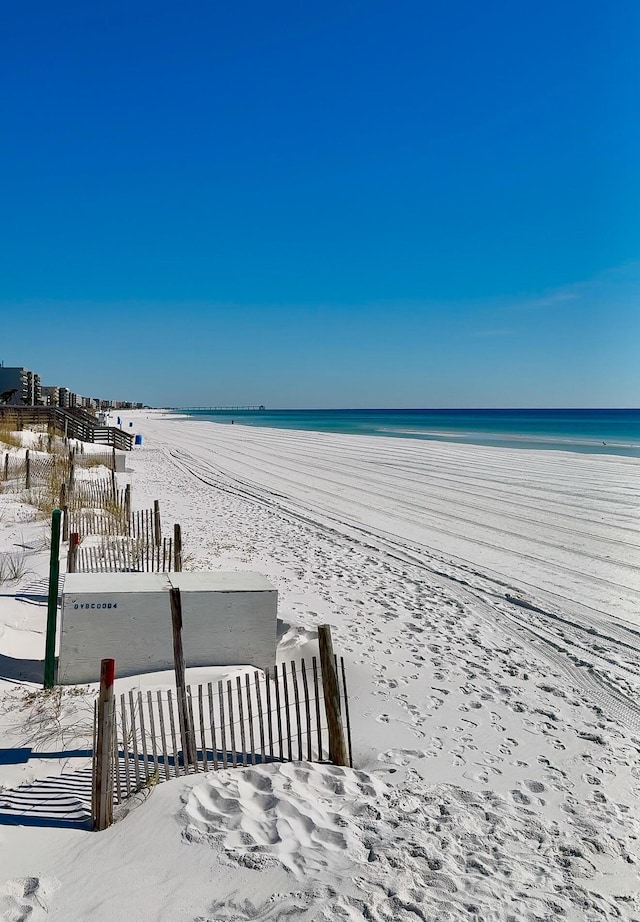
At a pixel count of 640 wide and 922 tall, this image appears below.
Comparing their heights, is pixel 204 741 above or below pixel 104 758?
below

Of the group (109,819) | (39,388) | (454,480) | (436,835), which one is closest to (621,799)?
(436,835)

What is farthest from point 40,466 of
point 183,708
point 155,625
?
point 183,708

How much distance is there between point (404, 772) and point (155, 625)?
2.72 m

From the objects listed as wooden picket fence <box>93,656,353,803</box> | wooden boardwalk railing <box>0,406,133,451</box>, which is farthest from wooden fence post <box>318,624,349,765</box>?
wooden boardwalk railing <box>0,406,133,451</box>

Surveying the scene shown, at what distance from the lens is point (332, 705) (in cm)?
472

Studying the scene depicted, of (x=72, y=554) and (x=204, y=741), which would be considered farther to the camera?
(x=72, y=554)

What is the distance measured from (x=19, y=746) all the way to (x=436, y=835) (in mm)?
3160

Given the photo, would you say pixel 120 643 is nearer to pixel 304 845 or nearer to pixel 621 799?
pixel 304 845

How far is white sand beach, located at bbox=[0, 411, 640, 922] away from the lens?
3.47 metres

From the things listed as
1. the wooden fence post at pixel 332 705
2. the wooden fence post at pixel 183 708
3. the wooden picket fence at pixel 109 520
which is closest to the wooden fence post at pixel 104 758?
the wooden fence post at pixel 183 708

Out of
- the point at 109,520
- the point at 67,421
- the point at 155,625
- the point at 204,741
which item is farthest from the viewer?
the point at 67,421

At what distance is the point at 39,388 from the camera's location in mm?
63594

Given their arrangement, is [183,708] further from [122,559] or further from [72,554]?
[122,559]

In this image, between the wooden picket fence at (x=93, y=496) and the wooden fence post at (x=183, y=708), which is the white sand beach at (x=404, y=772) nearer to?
the wooden fence post at (x=183, y=708)
